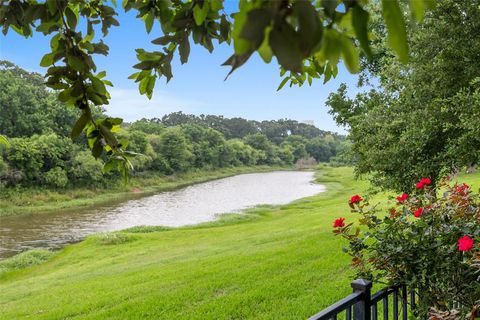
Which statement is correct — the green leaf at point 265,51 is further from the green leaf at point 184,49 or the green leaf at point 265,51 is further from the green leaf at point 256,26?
the green leaf at point 184,49

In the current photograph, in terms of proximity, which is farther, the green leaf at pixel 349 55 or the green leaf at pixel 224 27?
the green leaf at pixel 224 27

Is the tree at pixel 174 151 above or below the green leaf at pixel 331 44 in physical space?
above

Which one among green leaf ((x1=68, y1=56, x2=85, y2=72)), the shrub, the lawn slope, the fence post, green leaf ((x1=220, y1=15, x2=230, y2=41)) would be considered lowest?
the lawn slope

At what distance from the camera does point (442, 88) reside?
793 centimetres

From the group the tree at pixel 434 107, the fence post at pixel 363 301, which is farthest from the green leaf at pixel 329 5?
the tree at pixel 434 107

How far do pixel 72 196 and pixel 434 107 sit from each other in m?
38.3

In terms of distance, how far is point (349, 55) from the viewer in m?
0.65

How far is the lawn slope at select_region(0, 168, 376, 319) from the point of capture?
6539 millimetres

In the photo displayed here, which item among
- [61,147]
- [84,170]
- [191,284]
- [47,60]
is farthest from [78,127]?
[61,147]

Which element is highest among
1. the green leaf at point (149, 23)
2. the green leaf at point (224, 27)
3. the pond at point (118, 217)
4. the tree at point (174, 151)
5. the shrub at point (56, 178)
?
the tree at point (174, 151)

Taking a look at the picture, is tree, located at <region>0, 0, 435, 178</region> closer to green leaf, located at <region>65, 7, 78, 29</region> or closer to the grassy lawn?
green leaf, located at <region>65, 7, 78, 29</region>

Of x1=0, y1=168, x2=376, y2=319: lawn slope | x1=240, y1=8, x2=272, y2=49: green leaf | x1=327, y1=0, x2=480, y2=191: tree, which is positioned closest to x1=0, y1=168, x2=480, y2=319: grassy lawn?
x1=0, y1=168, x2=376, y2=319: lawn slope

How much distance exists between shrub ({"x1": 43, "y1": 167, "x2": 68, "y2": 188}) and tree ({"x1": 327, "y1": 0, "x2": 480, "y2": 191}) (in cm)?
3700

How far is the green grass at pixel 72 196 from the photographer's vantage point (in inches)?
1296
